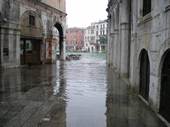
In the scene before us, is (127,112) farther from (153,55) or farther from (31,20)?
(31,20)

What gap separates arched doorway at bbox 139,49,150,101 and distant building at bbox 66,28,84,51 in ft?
369

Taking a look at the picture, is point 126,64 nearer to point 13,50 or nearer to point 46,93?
point 46,93

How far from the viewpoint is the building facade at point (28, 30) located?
21.6 metres

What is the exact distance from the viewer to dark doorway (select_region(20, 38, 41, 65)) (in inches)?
1054

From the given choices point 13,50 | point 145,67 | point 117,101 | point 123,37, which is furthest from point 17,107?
point 13,50

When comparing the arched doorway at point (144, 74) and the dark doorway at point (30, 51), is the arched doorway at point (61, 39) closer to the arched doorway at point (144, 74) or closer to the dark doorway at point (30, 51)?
the dark doorway at point (30, 51)

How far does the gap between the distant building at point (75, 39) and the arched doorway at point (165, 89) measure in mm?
115646

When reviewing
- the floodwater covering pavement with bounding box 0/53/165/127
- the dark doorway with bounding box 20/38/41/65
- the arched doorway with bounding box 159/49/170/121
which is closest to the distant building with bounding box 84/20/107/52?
the dark doorway with bounding box 20/38/41/65

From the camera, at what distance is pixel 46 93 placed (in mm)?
11375

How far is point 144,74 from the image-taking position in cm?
1038

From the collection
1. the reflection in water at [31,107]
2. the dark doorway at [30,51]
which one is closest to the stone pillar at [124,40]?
the reflection in water at [31,107]

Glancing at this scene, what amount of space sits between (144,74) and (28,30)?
17.7 meters

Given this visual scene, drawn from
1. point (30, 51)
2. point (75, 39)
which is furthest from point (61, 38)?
point (75, 39)

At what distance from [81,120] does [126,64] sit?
10.0 m
